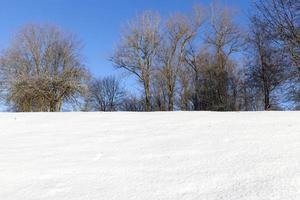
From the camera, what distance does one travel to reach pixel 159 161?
334 cm

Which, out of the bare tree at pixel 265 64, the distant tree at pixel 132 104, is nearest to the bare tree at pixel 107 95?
the distant tree at pixel 132 104

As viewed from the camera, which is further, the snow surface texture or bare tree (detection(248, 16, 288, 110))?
bare tree (detection(248, 16, 288, 110))

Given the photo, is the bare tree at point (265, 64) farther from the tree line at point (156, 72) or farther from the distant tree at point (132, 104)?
the distant tree at point (132, 104)

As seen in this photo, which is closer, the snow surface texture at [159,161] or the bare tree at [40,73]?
the snow surface texture at [159,161]

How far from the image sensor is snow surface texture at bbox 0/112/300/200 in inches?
100

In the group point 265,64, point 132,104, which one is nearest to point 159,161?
point 265,64

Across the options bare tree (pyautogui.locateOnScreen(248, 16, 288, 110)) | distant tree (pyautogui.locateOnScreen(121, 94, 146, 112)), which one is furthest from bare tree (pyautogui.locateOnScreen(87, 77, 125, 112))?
bare tree (pyautogui.locateOnScreen(248, 16, 288, 110))

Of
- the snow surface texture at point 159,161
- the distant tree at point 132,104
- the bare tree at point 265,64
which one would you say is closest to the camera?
the snow surface texture at point 159,161

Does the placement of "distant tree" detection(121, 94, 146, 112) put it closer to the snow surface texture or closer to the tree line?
the tree line

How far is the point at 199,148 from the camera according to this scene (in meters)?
3.69

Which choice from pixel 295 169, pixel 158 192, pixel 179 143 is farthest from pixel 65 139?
pixel 295 169

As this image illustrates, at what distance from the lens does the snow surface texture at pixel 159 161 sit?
8.34ft

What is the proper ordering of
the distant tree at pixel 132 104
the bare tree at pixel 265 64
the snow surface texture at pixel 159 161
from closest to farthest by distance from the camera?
the snow surface texture at pixel 159 161, the bare tree at pixel 265 64, the distant tree at pixel 132 104

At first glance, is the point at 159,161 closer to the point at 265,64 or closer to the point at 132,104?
the point at 265,64
